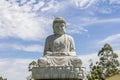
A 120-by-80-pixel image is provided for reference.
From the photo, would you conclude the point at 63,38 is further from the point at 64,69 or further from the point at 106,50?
the point at 106,50

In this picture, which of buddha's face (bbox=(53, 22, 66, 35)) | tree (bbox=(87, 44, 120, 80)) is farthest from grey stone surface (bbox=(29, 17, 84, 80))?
tree (bbox=(87, 44, 120, 80))

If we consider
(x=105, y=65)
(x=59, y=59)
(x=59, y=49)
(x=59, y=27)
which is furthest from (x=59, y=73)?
(x=105, y=65)

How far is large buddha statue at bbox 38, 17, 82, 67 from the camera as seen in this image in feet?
52.4

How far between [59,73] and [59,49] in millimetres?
1727

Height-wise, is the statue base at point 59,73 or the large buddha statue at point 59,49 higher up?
the large buddha statue at point 59,49

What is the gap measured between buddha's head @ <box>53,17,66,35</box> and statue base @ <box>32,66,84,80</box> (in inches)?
87.1

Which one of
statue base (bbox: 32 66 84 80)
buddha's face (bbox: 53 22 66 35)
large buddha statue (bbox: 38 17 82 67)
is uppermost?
buddha's face (bbox: 53 22 66 35)

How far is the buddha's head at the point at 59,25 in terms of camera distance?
1698 centimetres

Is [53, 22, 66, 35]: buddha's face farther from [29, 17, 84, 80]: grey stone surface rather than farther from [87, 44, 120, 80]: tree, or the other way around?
[87, 44, 120, 80]: tree

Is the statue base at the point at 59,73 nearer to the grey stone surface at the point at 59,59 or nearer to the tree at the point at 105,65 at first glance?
the grey stone surface at the point at 59,59

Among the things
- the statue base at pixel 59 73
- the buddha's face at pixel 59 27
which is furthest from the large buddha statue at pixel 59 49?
the statue base at pixel 59 73

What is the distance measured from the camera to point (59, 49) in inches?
661

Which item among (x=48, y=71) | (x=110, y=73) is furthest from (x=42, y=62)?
(x=110, y=73)

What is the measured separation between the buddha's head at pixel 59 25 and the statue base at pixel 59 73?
2213 mm
